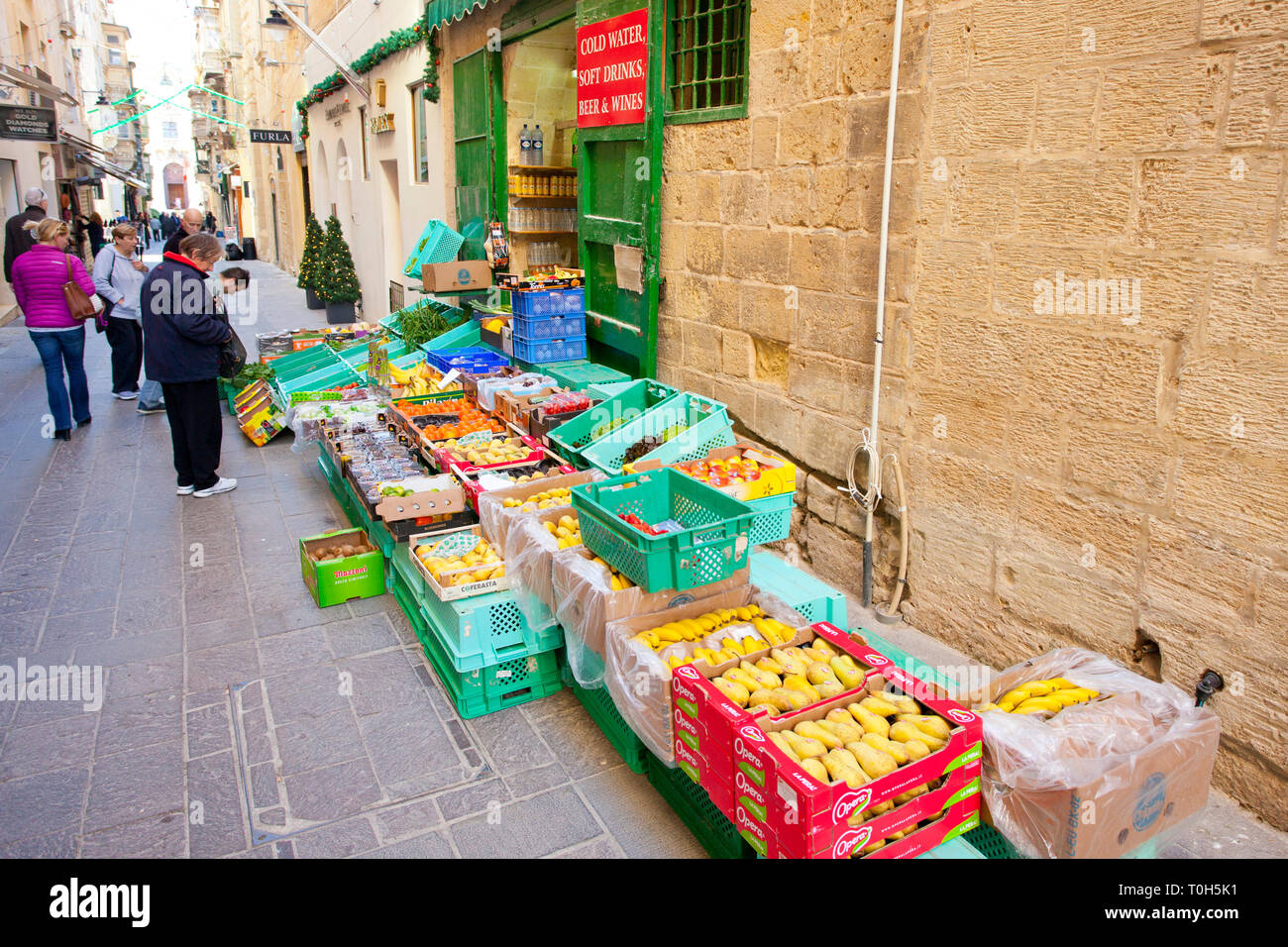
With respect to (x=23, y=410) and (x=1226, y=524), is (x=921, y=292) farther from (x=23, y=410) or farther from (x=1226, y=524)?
(x=23, y=410)

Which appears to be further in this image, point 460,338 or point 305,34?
point 305,34

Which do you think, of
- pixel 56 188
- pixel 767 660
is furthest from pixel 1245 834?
pixel 56 188

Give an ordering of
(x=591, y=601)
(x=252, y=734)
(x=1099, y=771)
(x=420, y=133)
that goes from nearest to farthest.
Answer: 1. (x=1099, y=771)
2. (x=591, y=601)
3. (x=252, y=734)
4. (x=420, y=133)

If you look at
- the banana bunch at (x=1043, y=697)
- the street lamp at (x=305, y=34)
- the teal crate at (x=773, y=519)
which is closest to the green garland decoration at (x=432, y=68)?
the street lamp at (x=305, y=34)

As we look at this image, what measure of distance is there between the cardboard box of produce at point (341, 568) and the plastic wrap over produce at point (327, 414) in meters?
1.79

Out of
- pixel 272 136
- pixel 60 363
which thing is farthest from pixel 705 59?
pixel 272 136

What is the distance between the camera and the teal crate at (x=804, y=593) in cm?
414

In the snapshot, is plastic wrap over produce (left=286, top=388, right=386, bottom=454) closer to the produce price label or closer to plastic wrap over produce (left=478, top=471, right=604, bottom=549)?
plastic wrap over produce (left=478, top=471, right=604, bottom=549)

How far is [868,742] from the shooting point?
277 centimetres

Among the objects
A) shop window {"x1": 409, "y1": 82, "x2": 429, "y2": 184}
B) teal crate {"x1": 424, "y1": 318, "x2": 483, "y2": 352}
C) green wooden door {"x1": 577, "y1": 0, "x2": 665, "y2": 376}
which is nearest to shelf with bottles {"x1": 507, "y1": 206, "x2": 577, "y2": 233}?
teal crate {"x1": 424, "y1": 318, "x2": 483, "y2": 352}

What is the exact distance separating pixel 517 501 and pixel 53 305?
6267 mm

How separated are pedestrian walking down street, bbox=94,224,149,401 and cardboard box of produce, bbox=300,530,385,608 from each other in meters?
5.10

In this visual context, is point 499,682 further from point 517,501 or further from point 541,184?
point 541,184

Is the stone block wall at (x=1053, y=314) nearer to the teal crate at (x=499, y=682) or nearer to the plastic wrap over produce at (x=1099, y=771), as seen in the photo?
the plastic wrap over produce at (x=1099, y=771)
